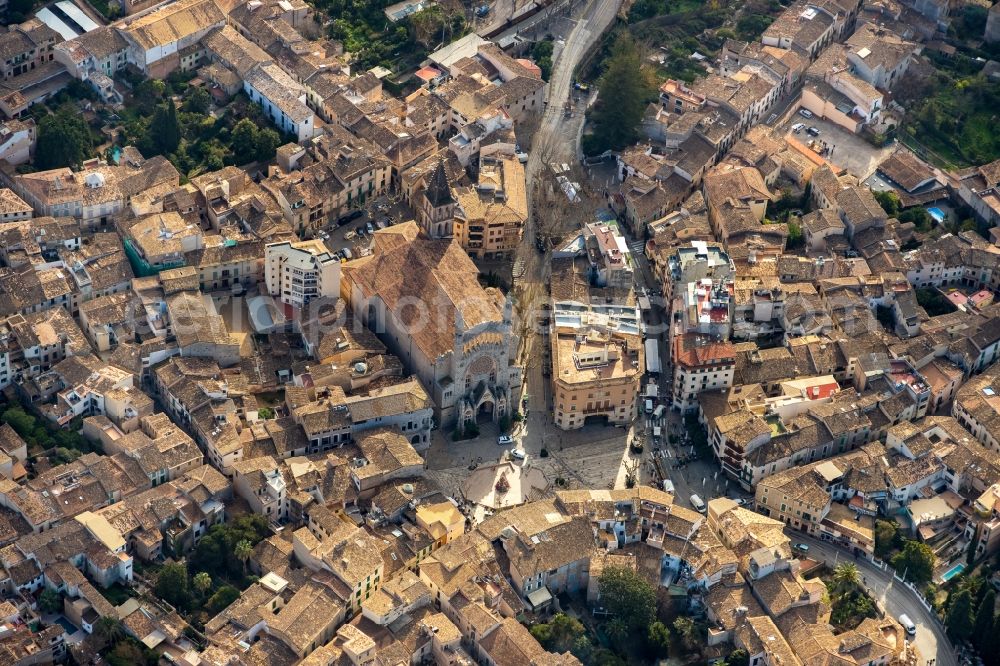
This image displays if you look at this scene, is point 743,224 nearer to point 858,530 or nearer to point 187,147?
→ point 858,530

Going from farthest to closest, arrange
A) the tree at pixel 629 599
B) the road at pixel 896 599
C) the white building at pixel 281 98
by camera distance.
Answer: the white building at pixel 281 98
the road at pixel 896 599
the tree at pixel 629 599

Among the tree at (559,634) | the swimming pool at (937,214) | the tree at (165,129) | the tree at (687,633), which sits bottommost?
the tree at (687,633)

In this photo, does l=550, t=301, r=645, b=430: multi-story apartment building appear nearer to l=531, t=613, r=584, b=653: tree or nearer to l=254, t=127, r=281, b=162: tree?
l=531, t=613, r=584, b=653: tree

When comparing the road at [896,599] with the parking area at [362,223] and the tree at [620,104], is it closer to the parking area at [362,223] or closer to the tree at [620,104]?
the parking area at [362,223]

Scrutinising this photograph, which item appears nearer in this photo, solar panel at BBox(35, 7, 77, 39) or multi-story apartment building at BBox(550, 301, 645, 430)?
multi-story apartment building at BBox(550, 301, 645, 430)

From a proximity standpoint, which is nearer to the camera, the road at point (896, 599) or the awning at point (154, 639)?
the awning at point (154, 639)

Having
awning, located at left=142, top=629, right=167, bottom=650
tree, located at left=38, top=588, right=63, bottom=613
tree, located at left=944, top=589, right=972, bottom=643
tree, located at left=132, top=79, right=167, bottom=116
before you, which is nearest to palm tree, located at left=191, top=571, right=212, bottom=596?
awning, located at left=142, top=629, right=167, bottom=650

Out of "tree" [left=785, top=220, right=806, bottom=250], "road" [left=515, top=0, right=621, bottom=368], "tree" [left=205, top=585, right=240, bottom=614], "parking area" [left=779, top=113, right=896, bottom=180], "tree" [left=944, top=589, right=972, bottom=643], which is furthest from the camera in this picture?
"parking area" [left=779, top=113, right=896, bottom=180]

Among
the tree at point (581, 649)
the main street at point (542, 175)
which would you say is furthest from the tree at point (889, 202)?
the tree at point (581, 649)
